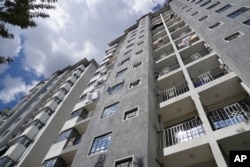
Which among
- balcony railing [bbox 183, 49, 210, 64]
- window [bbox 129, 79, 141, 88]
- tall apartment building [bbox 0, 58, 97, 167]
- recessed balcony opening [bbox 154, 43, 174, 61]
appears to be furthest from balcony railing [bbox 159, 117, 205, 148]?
recessed balcony opening [bbox 154, 43, 174, 61]

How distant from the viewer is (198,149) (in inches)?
350

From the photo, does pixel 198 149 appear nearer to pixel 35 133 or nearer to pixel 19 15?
pixel 19 15

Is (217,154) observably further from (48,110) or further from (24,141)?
(48,110)

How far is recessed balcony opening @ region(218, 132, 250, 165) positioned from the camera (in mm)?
8234

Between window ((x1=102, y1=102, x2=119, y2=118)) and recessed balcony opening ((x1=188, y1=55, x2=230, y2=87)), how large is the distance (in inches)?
243

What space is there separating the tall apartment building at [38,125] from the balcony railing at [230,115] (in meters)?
12.5

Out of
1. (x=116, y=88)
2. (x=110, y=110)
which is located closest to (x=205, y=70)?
(x=116, y=88)

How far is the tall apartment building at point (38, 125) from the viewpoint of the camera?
19.4 meters

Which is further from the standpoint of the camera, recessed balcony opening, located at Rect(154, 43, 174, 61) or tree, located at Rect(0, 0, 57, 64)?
recessed balcony opening, located at Rect(154, 43, 174, 61)

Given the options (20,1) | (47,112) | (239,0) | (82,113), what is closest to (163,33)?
(239,0)

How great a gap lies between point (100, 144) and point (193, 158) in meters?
5.25

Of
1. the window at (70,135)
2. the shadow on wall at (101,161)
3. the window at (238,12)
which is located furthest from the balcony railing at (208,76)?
the window at (70,135)

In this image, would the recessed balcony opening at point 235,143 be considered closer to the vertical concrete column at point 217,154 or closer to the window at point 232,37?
the vertical concrete column at point 217,154

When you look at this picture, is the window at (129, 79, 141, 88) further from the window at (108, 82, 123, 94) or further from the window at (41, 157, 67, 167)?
the window at (41, 157, 67, 167)
